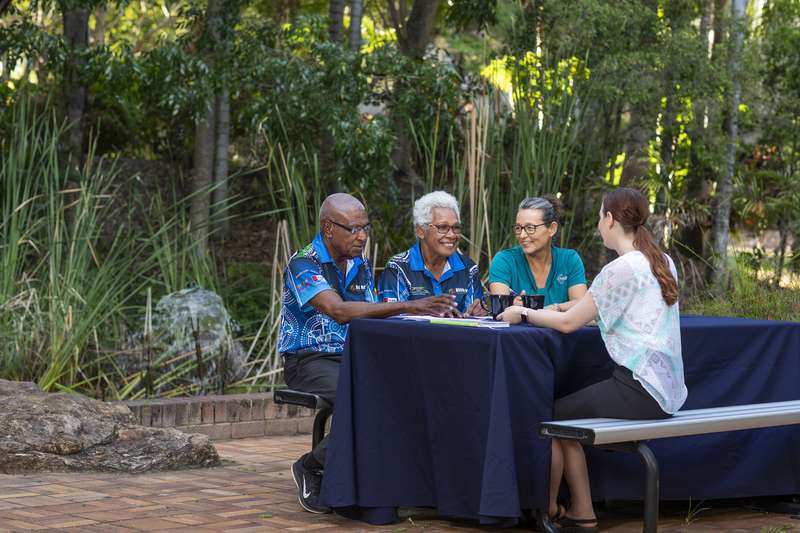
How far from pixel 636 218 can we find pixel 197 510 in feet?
7.01

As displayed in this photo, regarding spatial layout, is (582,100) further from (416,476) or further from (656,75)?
(416,476)

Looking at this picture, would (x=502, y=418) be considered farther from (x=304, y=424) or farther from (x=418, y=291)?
(x=304, y=424)

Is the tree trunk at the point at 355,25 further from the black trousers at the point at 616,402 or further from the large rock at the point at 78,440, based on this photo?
the black trousers at the point at 616,402

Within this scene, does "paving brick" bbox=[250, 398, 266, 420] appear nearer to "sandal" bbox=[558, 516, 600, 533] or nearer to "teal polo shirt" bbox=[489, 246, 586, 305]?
"teal polo shirt" bbox=[489, 246, 586, 305]

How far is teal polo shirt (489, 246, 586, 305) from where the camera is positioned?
605 cm

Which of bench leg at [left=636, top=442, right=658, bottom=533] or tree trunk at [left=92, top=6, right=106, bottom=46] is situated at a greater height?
tree trunk at [left=92, top=6, right=106, bottom=46]

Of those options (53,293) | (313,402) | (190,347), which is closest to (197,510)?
(313,402)

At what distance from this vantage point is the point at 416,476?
16.9 feet

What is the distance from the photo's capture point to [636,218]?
4938 mm

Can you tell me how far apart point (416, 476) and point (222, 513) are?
0.82 meters

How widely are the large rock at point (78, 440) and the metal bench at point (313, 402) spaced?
997 millimetres

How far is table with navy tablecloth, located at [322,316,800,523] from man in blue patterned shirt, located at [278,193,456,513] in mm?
219

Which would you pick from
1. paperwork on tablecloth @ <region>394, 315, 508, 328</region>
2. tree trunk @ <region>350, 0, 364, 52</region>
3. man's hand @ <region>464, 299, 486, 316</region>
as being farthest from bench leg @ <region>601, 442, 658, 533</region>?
tree trunk @ <region>350, 0, 364, 52</region>

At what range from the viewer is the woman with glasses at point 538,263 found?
597cm
